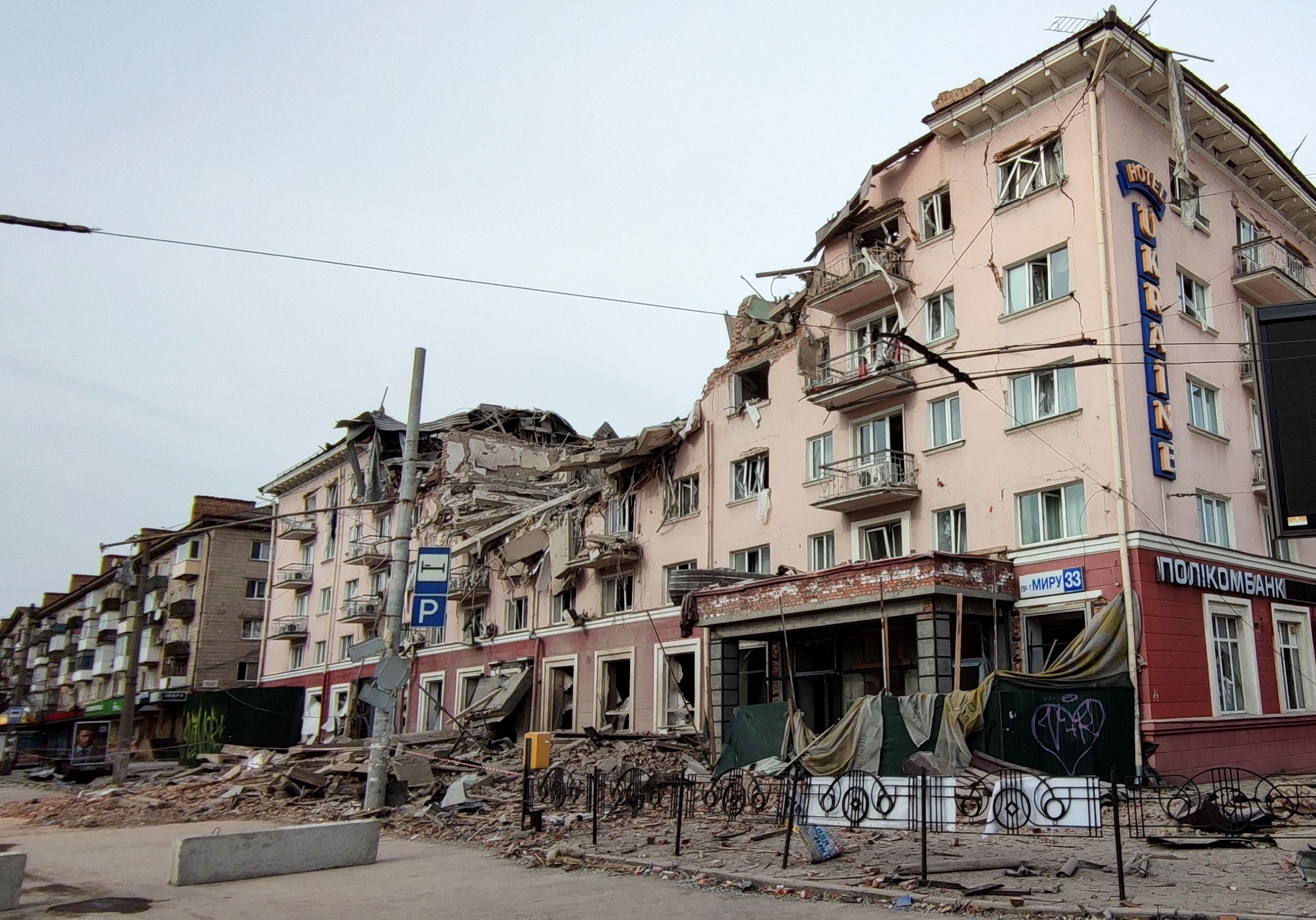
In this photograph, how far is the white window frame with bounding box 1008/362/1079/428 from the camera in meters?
22.6

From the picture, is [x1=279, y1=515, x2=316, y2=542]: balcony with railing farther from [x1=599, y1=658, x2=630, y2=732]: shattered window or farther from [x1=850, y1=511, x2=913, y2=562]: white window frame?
[x1=850, y1=511, x2=913, y2=562]: white window frame

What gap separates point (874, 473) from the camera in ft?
85.0

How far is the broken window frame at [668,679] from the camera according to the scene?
99.2 ft

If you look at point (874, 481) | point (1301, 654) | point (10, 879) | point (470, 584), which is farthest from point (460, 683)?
point (10, 879)

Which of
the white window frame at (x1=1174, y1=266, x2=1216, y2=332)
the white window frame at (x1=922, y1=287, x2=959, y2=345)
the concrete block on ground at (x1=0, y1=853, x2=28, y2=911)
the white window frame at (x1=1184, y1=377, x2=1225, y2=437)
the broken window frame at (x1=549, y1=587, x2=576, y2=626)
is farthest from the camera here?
the broken window frame at (x1=549, y1=587, x2=576, y2=626)

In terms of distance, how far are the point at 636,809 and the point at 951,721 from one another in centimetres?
608

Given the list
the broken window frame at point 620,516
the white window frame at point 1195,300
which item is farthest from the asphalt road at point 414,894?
the broken window frame at point 620,516

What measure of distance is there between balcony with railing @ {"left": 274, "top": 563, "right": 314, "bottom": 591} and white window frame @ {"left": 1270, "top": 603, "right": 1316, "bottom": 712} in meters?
43.1

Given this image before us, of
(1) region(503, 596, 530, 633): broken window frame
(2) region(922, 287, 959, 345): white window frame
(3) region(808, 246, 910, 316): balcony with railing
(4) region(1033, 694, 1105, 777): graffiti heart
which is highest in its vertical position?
(3) region(808, 246, 910, 316): balcony with railing

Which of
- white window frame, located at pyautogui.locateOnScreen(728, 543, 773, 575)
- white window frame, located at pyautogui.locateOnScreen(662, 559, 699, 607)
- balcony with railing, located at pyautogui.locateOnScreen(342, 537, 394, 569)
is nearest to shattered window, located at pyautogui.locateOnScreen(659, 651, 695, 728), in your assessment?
white window frame, located at pyautogui.locateOnScreen(662, 559, 699, 607)

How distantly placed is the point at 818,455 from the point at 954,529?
16.6 feet

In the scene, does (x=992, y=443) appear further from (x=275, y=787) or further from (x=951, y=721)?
(x=275, y=787)

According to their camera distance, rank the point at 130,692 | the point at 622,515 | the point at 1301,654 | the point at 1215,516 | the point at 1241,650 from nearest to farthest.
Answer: the point at 1241,650
the point at 1215,516
the point at 1301,654
the point at 130,692
the point at 622,515

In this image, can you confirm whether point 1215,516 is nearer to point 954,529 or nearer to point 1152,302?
point 1152,302
